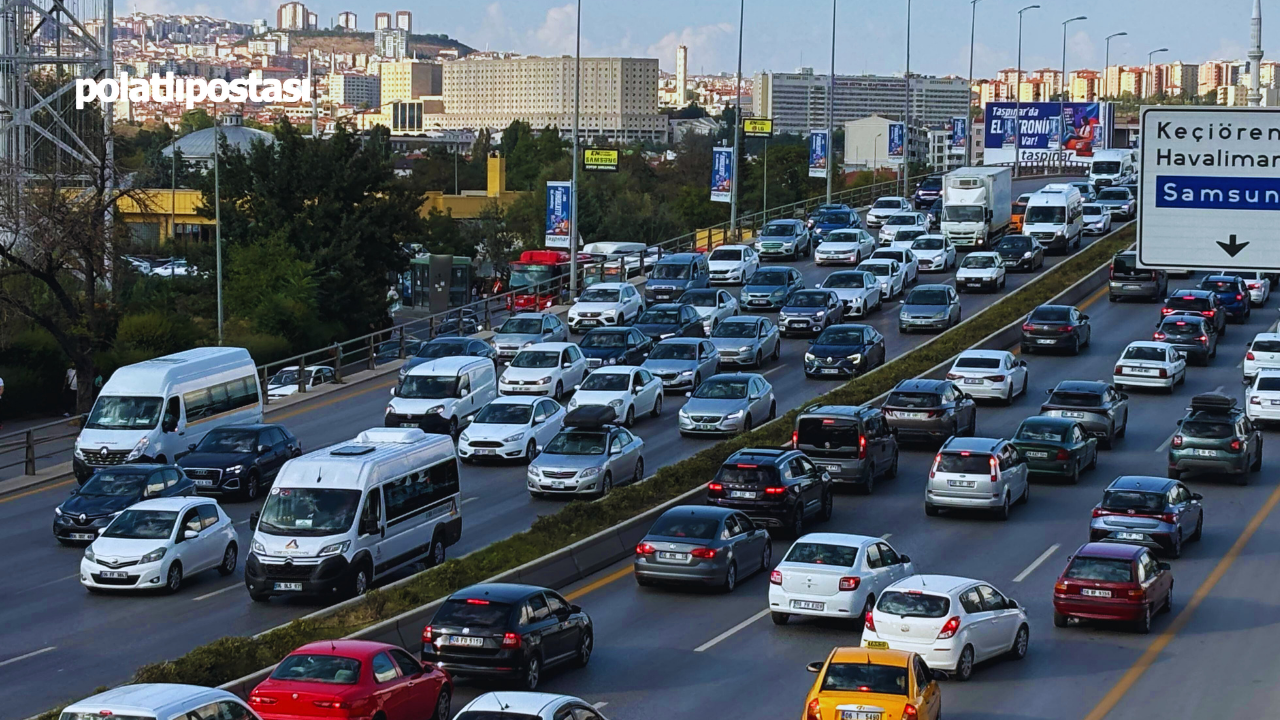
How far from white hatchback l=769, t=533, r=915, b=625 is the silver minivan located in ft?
22.8

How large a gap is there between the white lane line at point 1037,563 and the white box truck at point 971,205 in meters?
40.2

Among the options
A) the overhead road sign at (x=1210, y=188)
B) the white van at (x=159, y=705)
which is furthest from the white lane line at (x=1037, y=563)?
Answer: the white van at (x=159, y=705)

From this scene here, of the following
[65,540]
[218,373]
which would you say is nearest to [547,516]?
[65,540]

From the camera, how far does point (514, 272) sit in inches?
3127

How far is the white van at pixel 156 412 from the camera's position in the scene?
113 feet

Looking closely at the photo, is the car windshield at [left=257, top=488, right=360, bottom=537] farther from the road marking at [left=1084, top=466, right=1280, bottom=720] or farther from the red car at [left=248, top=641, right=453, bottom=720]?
the road marking at [left=1084, top=466, right=1280, bottom=720]

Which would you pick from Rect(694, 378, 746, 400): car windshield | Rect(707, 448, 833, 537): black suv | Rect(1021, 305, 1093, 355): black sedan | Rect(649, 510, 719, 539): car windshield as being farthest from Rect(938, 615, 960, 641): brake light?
Rect(1021, 305, 1093, 355): black sedan

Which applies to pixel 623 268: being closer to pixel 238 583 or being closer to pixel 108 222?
pixel 108 222

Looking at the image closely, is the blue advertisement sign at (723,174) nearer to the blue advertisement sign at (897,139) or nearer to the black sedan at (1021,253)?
the black sedan at (1021,253)

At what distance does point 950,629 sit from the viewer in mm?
20797

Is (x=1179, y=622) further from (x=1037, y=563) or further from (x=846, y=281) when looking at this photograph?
(x=846, y=281)

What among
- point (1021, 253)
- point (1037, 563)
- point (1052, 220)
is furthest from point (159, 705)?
point (1052, 220)

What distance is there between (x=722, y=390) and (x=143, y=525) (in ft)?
52.1

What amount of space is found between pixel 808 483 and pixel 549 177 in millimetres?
95515
